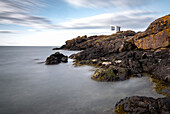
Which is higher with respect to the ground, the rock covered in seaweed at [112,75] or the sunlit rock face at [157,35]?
the sunlit rock face at [157,35]

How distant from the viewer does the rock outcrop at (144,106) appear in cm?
500

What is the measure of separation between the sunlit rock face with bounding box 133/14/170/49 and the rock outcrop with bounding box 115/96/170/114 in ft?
47.9

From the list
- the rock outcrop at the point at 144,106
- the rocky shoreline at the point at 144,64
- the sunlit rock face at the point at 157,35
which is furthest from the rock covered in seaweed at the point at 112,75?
the sunlit rock face at the point at 157,35

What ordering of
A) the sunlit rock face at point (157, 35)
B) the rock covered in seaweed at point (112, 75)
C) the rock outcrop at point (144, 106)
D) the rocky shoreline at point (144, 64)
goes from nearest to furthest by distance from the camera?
the rock outcrop at point (144, 106)
the rocky shoreline at point (144, 64)
the rock covered in seaweed at point (112, 75)
the sunlit rock face at point (157, 35)

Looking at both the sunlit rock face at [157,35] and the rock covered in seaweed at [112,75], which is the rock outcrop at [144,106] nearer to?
the rock covered in seaweed at [112,75]

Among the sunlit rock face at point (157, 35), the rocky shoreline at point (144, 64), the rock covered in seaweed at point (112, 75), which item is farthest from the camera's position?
the sunlit rock face at point (157, 35)

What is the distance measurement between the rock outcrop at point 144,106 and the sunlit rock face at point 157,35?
1459cm

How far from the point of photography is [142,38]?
20.3 metres

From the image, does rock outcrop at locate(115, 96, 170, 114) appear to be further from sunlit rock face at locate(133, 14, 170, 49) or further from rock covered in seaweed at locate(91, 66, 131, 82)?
sunlit rock face at locate(133, 14, 170, 49)

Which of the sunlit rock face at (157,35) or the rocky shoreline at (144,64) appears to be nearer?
the rocky shoreline at (144,64)

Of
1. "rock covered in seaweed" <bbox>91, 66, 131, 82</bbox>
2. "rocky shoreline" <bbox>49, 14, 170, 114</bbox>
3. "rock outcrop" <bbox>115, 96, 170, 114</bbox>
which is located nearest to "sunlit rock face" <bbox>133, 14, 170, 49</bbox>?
"rocky shoreline" <bbox>49, 14, 170, 114</bbox>

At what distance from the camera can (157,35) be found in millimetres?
17719

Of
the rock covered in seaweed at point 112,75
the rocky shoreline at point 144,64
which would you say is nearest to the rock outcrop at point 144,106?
the rocky shoreline at point 144,64

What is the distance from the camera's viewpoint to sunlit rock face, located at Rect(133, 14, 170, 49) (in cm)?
1678
